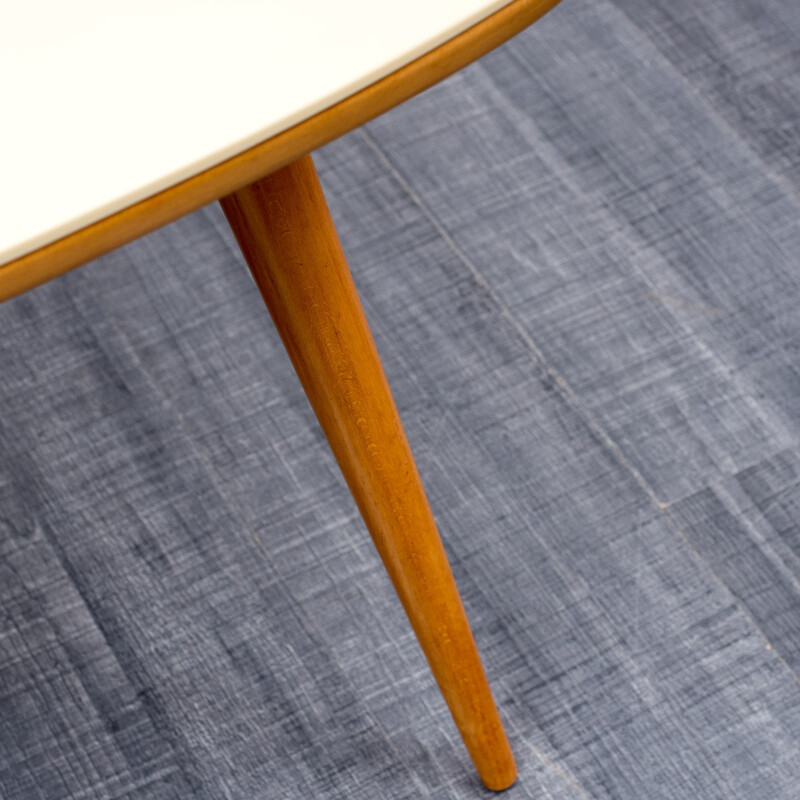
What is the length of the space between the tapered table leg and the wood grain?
139 millimetres

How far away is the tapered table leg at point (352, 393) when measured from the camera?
0.56 m

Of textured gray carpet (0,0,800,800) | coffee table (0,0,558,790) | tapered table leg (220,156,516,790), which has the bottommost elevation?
textured gray carpet (0,0,800,800)

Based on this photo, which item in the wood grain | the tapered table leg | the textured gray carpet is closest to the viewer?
the wood grain

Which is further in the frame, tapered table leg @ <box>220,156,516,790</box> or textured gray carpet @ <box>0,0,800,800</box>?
textured gray carpet @ <box>0,0,800,800</box>

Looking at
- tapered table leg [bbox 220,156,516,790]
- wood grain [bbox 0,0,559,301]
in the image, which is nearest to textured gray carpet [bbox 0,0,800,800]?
tapered table leg [bbox 220,156,516,790]

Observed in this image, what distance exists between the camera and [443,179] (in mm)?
1089

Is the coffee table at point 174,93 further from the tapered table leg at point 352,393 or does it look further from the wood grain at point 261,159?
the tapered table leg at point 352,393

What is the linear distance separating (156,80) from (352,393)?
9.4 inches

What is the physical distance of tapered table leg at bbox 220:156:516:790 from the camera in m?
0.56

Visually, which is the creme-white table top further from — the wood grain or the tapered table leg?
the tapered table leg

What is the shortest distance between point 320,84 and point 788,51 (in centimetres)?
93

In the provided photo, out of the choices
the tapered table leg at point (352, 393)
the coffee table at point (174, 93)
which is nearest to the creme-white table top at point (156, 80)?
the coffee table at point (174, 93)

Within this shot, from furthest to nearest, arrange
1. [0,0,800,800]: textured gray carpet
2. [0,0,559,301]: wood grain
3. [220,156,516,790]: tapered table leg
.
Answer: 1. [0,0,800,800]: textured gray carpet
2. [220,156,516,790]: tapered table leg
3. [0,0,559,301]: wood grain

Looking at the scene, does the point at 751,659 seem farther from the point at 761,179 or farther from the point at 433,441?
the point at 761,179
